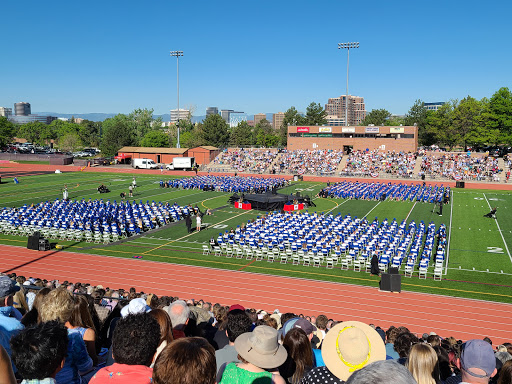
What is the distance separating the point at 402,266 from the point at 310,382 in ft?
61.6

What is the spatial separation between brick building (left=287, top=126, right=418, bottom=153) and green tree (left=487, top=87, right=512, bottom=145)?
1734cm

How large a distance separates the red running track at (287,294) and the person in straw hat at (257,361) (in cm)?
1180

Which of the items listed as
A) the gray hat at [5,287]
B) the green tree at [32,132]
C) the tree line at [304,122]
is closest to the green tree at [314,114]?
the tree line at [304,122]

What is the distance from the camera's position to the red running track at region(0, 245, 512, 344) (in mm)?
15000

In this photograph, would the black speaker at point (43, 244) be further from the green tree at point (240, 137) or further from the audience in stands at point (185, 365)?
the green tree at point (240, 137)

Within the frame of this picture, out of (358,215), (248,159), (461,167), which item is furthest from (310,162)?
(358,215)

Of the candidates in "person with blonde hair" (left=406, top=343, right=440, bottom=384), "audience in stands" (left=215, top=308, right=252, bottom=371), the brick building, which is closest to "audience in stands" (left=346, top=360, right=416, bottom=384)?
"person with blonde hair" (left=406, top=343, right=440, bottom=384)

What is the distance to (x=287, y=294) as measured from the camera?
17391 mm

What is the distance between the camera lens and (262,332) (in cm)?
409

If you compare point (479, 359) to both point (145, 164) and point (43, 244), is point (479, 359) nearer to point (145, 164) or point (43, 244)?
point (43, 244)

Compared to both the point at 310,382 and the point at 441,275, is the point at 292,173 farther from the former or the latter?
the point at 310,382

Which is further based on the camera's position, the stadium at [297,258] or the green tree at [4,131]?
the green tree at [4,131]

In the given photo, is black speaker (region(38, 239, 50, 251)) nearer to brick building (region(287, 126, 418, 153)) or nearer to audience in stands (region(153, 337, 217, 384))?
audience in stands (region(153, 337, 217, 384))

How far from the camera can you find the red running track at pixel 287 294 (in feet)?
49.2
